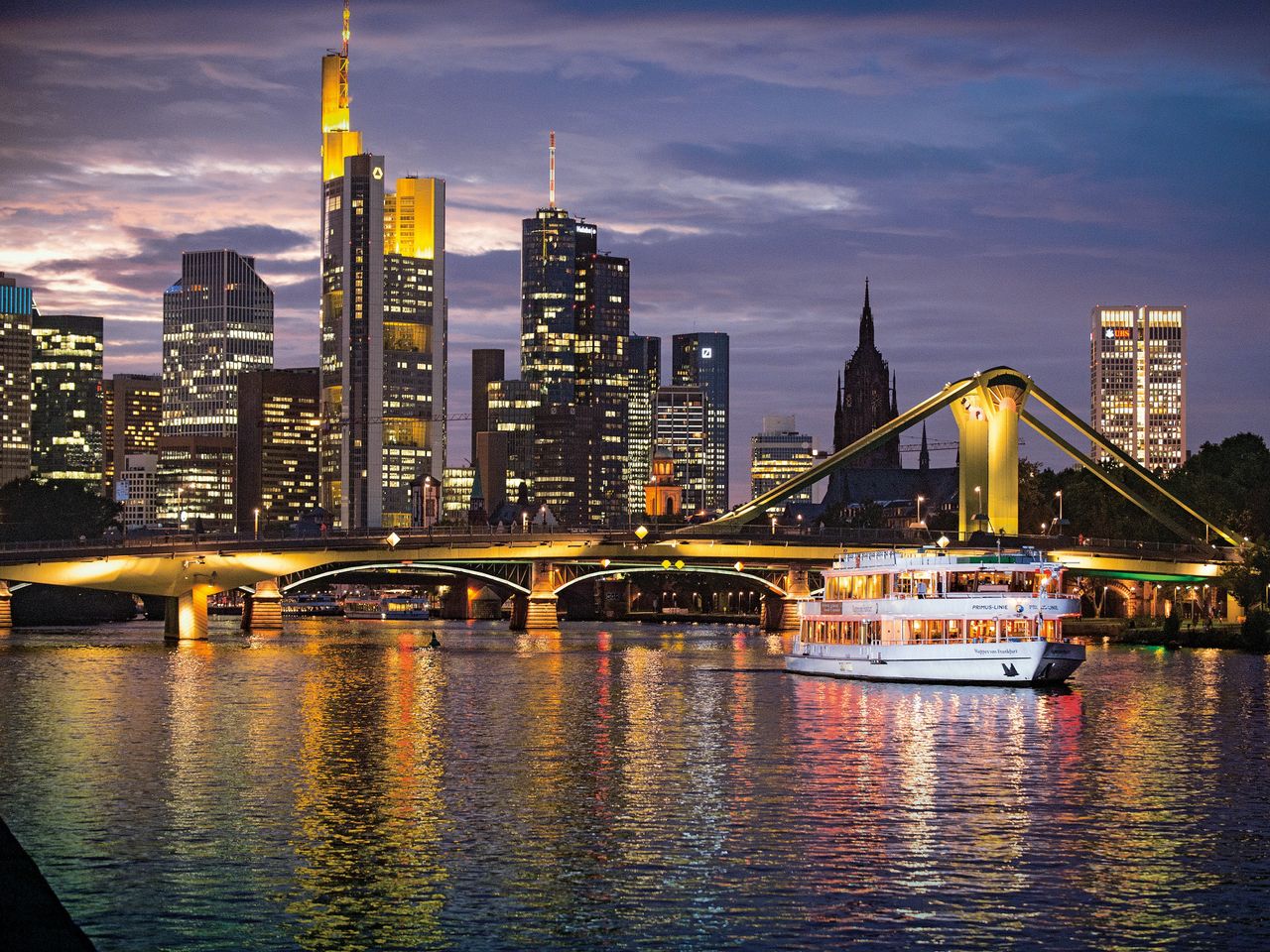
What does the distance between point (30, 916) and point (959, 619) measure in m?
70.5

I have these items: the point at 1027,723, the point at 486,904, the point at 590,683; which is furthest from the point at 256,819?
the point at 590,683

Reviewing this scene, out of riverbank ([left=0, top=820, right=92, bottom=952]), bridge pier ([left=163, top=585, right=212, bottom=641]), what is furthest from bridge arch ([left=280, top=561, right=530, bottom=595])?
riverbank ([left=0, top=820, right=92, bottom=952])

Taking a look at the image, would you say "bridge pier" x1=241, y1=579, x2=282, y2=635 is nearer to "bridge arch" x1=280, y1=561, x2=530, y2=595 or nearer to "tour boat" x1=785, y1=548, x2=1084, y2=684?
"bridge arch" x1=280, y1=561, x2=530, y2=595

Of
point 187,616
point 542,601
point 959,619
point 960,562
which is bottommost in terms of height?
point 187,616

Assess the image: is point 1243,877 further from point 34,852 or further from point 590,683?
point 590,683

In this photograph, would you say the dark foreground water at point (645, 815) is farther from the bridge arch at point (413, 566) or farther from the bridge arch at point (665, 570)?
the bridge arch at point (665, 570)

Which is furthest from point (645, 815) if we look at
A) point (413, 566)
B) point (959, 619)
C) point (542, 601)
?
point (542, 601)

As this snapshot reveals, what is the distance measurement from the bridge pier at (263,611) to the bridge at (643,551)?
15 centimetres

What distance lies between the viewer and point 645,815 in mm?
45188

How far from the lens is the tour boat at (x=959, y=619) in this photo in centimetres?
8850

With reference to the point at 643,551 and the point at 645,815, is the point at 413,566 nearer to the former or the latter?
the point at 643,551

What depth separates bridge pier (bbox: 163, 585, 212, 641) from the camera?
140 meters

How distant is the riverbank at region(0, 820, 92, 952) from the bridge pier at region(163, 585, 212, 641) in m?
115

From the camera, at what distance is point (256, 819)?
43.6 metres
